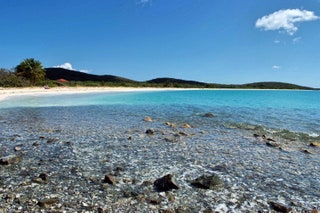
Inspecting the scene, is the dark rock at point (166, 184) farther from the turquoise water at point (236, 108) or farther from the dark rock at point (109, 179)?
the turquoise water at point (236, 108)

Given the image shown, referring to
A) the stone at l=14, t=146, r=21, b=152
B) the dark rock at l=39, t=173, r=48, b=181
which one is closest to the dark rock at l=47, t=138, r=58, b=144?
the stone at l=14, t=146, r=21, b=152

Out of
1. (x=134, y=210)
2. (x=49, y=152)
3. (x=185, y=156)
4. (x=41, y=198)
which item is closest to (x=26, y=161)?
(x=49, y=152)

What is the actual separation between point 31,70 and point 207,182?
257ft

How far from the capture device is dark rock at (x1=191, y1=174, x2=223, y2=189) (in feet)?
21.6

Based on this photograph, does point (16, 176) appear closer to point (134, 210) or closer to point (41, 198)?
point (41, 198)

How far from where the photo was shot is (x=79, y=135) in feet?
41.8

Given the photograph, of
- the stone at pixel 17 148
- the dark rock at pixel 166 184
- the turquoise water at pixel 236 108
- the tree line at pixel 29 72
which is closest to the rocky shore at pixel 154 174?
the dark rock at pixel 166 184

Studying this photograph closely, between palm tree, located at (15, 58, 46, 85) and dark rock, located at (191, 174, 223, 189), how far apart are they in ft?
256

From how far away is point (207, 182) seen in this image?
6.70 meters

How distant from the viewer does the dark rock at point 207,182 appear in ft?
21.6

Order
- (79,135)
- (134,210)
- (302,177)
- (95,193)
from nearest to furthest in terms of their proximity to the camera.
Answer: (134,210) < (95,193) < (302,177) < (79,135)

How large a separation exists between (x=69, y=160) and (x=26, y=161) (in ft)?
4.30

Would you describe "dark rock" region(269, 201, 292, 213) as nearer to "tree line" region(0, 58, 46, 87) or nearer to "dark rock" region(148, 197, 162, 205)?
"dark rock" region(148, 197, 162, 205)

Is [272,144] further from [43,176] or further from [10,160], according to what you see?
[10,160]
